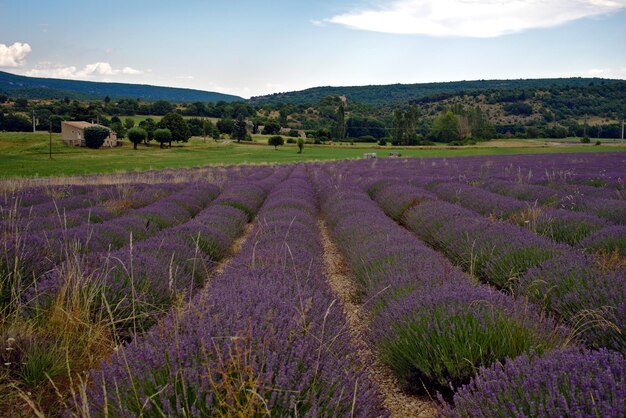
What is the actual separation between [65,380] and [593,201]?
28.8ft

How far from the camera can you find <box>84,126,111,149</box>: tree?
185 feet

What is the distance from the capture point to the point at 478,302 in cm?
348

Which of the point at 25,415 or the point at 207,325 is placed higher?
the point at 207,325

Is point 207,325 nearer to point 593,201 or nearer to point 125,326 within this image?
point 125,326

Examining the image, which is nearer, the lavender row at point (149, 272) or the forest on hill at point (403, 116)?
the lavender row at point (149, 272)

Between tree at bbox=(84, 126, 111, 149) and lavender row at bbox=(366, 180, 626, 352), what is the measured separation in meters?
54.7

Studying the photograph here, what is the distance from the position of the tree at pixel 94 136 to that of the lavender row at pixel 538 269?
54.7m

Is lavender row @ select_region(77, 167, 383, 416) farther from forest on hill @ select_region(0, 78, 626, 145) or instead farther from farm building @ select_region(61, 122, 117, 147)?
forest on hill @ select_region(0, 78, 626, 145)

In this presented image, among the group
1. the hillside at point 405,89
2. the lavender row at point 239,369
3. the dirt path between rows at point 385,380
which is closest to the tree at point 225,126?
the hillside at point 405,89

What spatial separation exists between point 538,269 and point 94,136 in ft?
193

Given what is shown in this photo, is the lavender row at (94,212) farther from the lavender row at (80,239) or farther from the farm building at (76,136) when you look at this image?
the farm building at (76,136)

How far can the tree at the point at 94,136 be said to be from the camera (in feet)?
185

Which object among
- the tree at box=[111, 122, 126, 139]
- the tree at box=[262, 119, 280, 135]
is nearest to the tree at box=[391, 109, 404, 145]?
the tree at box=[262, 119, 280, 135]

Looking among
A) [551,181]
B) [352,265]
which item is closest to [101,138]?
[551,181]
